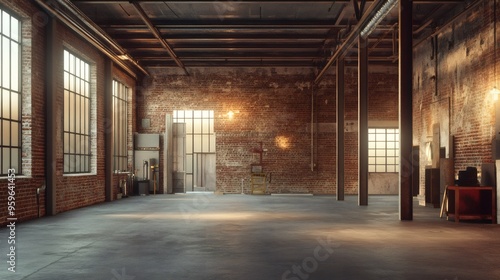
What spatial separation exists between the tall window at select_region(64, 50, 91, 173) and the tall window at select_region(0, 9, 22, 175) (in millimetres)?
2661

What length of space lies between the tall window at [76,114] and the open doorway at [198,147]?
6.15 meters

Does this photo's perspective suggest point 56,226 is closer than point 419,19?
Yes

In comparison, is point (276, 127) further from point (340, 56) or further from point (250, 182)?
point (340, 56)

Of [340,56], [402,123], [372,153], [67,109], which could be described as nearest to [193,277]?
[402,123]

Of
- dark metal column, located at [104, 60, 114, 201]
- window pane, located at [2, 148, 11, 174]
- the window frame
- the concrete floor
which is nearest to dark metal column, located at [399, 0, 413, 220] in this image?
the concrete floor

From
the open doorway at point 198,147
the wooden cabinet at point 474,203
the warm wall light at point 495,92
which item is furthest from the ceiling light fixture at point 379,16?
the open doorway at point 198,147

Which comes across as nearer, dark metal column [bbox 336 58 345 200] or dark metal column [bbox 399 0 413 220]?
dark metal column [bbox 399 0 413 220]

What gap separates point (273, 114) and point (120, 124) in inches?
238

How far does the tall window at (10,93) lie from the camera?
10047mm

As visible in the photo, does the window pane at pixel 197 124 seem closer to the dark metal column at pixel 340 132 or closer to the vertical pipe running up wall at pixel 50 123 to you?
the dark metal column at pixel 340 132

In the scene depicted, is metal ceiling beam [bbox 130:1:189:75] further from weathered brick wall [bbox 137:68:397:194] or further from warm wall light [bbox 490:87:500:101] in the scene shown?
warm wall light [bbox 490:87:500:101]

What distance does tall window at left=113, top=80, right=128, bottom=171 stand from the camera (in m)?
18.4

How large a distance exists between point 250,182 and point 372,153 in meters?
5.12

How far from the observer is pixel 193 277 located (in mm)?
5129
